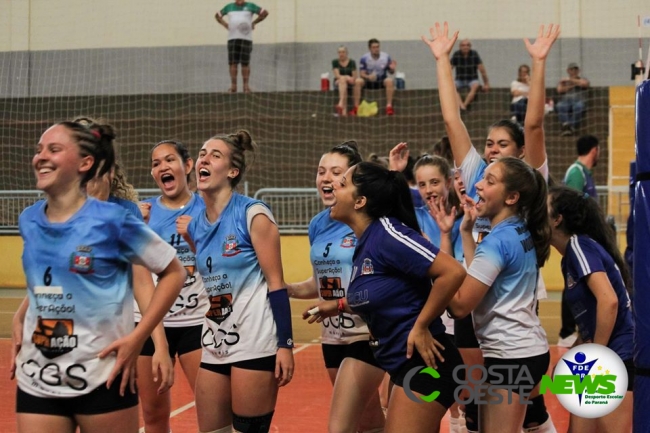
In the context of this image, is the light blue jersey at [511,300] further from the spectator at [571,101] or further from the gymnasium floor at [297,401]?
the spectator at [571,101]

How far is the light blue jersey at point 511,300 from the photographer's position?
3.76 meters

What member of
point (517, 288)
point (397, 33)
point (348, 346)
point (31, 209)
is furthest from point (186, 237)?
point (397, 33)

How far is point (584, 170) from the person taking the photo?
8570mm

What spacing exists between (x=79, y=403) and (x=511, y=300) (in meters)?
1.82

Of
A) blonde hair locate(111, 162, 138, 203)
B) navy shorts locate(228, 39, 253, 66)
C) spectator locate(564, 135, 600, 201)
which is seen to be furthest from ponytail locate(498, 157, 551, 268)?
navy shorts locate(228, 39, 253, 66)

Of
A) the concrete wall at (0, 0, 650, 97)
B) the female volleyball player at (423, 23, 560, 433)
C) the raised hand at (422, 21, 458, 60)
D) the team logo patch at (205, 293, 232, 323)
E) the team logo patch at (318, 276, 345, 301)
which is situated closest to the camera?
the team logo patch at (205, 293, 232, 323)

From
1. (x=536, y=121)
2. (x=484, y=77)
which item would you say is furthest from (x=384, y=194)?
(x=484, y=77)

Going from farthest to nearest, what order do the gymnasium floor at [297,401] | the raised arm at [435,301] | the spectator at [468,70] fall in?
the spectator at [468,70], the gymnasium floor at [297,401], the raised arm at [435,301]

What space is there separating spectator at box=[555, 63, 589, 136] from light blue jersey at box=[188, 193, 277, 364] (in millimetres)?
12813

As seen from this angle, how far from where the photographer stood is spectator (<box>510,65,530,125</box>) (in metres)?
15.2

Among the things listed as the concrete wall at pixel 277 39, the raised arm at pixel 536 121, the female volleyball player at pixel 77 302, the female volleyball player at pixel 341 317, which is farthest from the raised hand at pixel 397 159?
the concrete wall at pixel 277 39

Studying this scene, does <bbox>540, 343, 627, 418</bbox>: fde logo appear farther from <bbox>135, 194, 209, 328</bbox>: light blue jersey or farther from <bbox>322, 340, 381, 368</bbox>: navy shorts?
<bbox>135, 194, 209, 328</bbox>: light blue jersey

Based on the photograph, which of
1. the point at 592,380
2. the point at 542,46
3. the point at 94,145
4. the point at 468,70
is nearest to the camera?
the point at 94,145

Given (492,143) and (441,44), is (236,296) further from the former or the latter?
(441,44)
